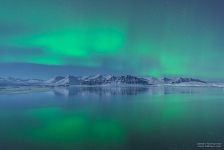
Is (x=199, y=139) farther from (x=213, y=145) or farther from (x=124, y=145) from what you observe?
(x=124, y=145)

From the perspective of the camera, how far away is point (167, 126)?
23.4 feet

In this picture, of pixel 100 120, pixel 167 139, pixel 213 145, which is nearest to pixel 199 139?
pixel 213 145

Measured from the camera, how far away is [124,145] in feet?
18.4

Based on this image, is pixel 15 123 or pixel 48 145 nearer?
pixel 48 145

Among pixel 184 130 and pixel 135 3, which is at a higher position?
pixel 135 3

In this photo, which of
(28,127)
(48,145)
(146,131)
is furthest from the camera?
(28,127)

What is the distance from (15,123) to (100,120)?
8.40 feet

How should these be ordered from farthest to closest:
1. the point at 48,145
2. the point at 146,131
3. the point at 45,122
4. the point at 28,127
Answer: the point at 45,122 → the point at 28,127 → the point at 146,131 → the point at 48,145

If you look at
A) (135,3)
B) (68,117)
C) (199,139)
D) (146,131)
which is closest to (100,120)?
(68,117)

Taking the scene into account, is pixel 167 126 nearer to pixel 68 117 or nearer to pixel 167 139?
pixel 167 139

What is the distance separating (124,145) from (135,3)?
521 centimetres

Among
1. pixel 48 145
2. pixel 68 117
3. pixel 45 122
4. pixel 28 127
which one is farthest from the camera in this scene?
pixel 68 117

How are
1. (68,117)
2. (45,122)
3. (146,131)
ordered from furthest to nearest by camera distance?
(68,117), (45,122), (146,131)

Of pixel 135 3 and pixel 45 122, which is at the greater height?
pixel 135 3
